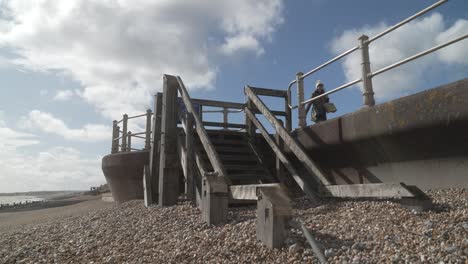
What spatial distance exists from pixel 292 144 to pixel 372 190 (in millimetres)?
1896

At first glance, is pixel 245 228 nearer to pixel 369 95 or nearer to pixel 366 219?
pixel 366 219

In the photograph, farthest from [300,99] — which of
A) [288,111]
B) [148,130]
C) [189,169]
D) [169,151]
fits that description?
[148,130]

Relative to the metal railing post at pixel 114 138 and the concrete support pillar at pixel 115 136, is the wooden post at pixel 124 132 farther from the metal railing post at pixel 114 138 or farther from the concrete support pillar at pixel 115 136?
the concrete support pillar at pixel 115 136

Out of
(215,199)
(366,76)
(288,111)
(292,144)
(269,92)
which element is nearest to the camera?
(215,199)

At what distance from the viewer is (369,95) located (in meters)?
4.88

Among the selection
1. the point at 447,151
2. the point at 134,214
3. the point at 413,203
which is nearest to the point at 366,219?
the point at 413,203

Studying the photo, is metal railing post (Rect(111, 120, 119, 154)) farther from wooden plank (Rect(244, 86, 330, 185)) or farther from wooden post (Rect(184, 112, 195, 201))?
wooden plank (Rect(244, 86, 330, 185))

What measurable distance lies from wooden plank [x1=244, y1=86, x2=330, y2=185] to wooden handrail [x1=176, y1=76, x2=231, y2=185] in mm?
1221

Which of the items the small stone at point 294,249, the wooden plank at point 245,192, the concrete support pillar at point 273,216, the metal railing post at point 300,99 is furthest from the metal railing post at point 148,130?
the small stone at point 294,249

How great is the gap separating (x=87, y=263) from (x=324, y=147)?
12.7ft

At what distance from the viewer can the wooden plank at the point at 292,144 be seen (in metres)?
4.80

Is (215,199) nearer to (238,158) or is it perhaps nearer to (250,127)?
(238,158)

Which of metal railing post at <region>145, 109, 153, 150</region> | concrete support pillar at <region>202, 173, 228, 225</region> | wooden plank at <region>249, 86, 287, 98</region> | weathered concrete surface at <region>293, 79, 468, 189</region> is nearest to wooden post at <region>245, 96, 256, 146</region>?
wooden plank at <region>249, 86, 287, 98</region>

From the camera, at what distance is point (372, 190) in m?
3.74
